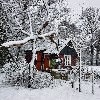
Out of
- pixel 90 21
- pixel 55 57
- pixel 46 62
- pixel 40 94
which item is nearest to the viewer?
pixel 40 94

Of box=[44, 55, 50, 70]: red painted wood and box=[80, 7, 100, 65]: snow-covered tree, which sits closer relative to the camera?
box=[44, 55, 50, 70]: red painted wood

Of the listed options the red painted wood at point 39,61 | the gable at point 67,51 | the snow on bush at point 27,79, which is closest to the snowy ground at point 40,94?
the snow on bush at point 27,79

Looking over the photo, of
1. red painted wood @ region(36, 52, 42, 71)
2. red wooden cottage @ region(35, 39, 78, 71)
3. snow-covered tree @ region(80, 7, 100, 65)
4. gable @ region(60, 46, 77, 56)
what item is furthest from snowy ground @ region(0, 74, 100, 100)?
snow-covered tree @ region(80, 7, 100, 65)

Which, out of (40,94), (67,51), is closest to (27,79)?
(40,94)

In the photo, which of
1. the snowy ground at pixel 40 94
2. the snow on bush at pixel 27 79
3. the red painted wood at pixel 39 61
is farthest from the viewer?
the red painted wood at pixel 39 61

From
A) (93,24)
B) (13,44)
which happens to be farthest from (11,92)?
(93,24)

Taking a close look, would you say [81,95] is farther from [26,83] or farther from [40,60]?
[40,60]

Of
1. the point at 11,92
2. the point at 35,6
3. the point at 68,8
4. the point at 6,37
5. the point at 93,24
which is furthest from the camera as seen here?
the point at 93,24

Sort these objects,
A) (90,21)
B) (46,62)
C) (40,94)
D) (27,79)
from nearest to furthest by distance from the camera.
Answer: (40,94)
(27,79)
(46,62)
(90,21)

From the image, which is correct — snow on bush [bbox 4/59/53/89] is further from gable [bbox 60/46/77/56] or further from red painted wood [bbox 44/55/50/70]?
gable [bbox 60/46/77/56]

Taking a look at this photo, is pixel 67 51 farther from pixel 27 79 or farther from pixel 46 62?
pixel 27 79

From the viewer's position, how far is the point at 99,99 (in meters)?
14.5

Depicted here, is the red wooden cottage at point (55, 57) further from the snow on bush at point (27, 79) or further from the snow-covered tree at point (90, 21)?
the snow-covered tree at point (90, 21)

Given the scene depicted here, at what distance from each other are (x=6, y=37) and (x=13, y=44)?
18.4m
